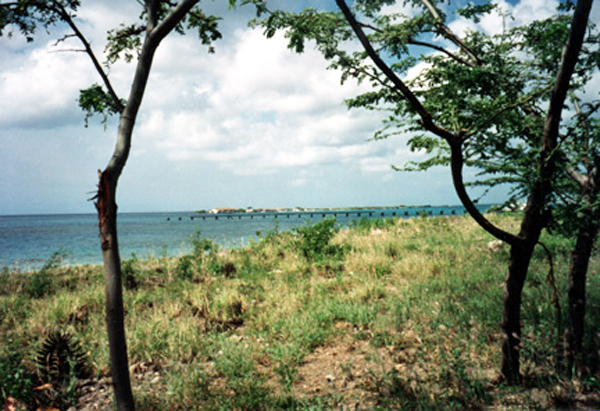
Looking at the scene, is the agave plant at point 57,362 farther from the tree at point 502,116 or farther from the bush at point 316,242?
the bush at point 316,242

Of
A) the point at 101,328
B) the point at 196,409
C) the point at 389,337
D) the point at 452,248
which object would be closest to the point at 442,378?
the point at 389,337

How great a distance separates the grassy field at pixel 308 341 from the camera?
11.5 ft

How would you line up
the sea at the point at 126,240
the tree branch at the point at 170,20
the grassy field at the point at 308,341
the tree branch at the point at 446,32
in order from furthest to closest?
the sea at the point at 126,240 < the tree branch at the point at 446,32 < the grassy field at the point at 308,341 < the tree branch at the point at 170,20

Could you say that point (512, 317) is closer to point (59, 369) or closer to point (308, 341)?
point (308, 341)

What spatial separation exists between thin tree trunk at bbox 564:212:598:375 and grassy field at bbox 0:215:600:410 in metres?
0.22

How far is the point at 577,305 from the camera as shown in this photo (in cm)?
351

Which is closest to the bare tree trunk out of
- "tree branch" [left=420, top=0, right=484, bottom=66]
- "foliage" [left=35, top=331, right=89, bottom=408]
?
"foliage" [left=35, top=331, right=89, bottom=408]

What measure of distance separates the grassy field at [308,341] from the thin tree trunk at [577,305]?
217 millimetres

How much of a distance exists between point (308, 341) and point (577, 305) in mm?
3334

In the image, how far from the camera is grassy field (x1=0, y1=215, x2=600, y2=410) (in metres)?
3.52

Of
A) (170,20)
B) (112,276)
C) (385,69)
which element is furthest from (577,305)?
(170,20)

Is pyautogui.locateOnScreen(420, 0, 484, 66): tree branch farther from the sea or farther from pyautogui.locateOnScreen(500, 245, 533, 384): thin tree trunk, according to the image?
the sea

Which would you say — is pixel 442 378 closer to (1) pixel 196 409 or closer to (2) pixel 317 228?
(1) pixel 196 409

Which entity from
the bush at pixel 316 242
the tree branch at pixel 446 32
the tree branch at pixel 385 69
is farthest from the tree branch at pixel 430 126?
the bush at pixel 316 242
